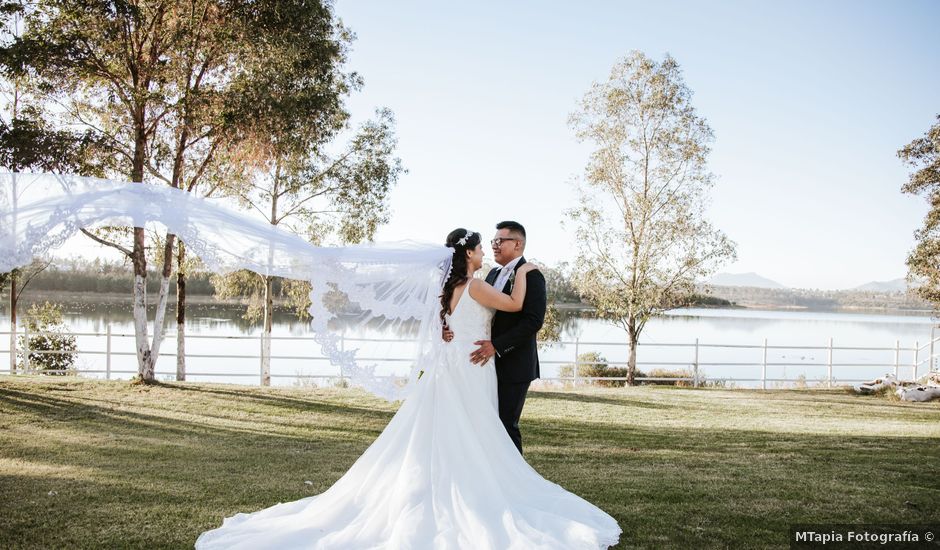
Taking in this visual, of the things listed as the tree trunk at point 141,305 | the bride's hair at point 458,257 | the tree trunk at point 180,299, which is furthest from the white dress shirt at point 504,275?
the tree trunk at point 180,299

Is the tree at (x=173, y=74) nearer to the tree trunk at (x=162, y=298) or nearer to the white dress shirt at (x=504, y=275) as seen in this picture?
the tree trunk at (x=162, y=298)

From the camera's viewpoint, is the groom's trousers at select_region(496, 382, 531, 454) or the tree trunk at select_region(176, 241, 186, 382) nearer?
the groom's trousers at select_region(496, 382, 531, 454)

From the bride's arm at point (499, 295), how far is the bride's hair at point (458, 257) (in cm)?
12

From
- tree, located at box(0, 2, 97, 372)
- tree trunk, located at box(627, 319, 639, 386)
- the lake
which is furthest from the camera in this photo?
the lake

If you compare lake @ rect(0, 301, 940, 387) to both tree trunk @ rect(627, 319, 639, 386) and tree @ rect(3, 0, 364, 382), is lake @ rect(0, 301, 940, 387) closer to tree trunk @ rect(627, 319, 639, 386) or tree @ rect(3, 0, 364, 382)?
tree trunk @ rect(627, 319, 639, 386)

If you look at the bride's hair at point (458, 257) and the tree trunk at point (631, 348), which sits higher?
the bride's hair at point (458, 257)

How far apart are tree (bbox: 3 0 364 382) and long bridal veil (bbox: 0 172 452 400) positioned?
8050 millimetres

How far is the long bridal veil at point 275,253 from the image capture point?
4.00 meters

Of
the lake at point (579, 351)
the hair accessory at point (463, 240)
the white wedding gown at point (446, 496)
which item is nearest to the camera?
the white wedding gown at point (446, 496)

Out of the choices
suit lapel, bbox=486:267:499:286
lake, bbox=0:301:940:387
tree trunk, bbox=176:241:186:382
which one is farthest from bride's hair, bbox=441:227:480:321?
tree trunk, bbox=176:241:186:382

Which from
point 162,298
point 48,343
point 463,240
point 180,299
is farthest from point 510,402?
point 48,343

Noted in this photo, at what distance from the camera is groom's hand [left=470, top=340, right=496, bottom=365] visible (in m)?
4.64

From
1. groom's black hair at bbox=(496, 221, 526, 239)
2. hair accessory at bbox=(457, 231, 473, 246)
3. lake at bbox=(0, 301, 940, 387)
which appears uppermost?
groom's black hair at bbox=(496, 221, 526, 239)

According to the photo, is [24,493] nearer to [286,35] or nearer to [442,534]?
[442,534]
